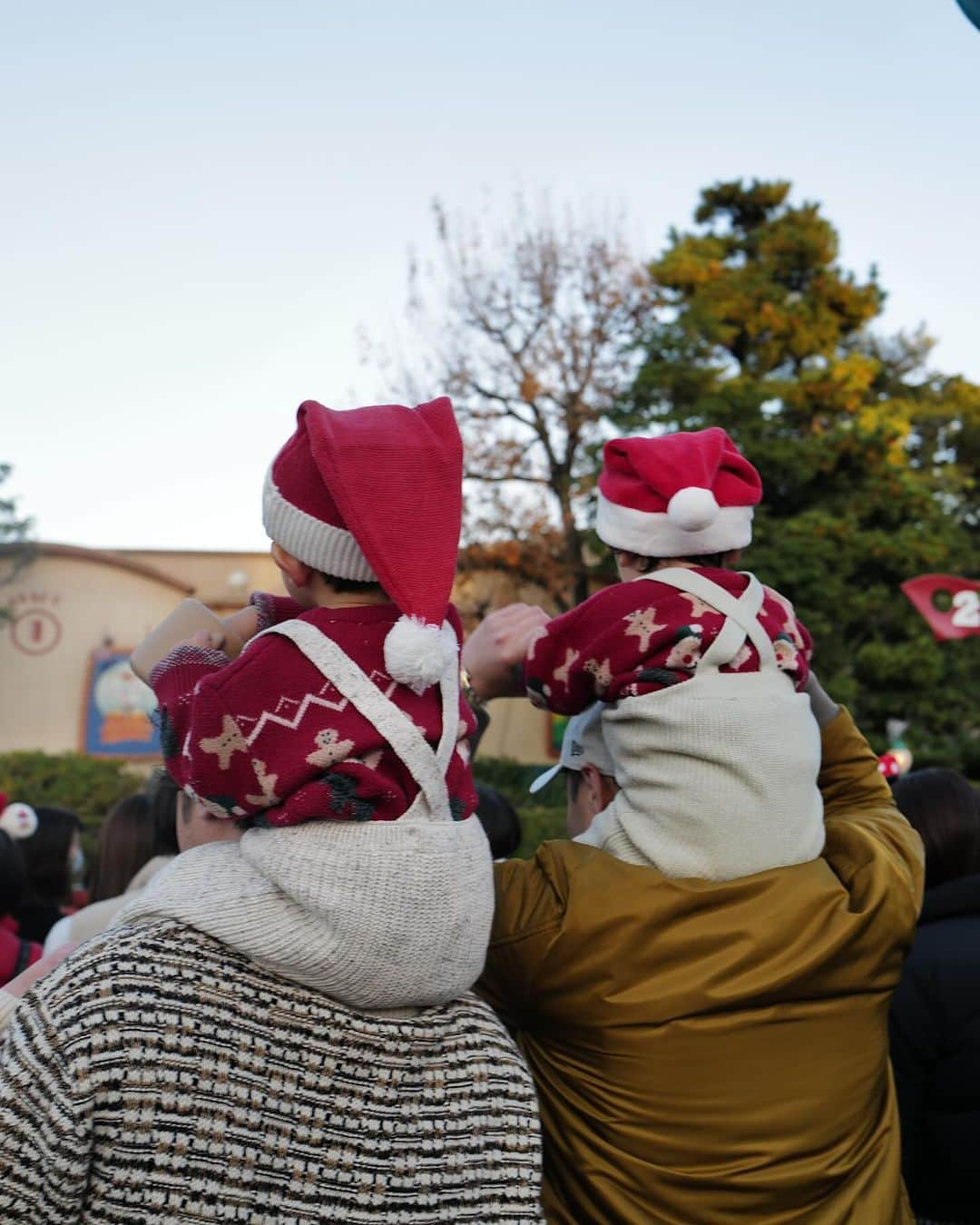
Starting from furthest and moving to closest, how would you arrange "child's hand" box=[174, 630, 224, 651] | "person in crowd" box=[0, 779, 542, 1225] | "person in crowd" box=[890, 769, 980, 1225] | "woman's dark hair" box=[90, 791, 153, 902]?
1. "woman's dark hair" box=[90, 791, 153, 902]
2. "person in crowd" box=[890, 769, 980, 1225]
3. "child's hand" box=[174, 630, 224, 651]
4. "person in crowd" box=[0, 779, 542, 1225]

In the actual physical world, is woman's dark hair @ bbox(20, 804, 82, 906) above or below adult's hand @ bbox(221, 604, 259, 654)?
below

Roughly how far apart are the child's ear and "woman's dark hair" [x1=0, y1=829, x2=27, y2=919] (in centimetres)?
225

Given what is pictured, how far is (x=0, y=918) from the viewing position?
133 inches

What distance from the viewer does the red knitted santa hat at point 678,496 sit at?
2.01 metres

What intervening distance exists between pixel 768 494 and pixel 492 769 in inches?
198

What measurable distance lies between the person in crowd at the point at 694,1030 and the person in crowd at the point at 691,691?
44 millimetres

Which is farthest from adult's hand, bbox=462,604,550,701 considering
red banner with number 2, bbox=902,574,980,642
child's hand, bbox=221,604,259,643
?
red banner with number 2, bbox=902,574,980,642

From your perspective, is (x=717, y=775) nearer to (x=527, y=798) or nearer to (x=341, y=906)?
(x=341, y=906)

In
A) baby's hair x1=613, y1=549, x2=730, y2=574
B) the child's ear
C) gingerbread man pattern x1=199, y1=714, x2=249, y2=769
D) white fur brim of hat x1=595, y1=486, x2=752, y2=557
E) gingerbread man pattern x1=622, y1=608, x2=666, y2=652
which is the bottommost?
gingerbread man pattern x1=622, y1=608, x2=666, y2=652

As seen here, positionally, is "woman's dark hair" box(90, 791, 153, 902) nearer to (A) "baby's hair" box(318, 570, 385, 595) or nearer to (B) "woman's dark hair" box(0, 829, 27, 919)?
(B) "woman's dark hair" box(0, 829, 27, 919)

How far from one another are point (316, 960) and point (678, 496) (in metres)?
1.02

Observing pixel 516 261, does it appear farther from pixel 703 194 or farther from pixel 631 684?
pixel 631 684

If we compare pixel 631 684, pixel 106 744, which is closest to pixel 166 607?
pixel 106 744

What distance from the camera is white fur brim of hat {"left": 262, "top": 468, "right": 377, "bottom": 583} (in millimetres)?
1448
